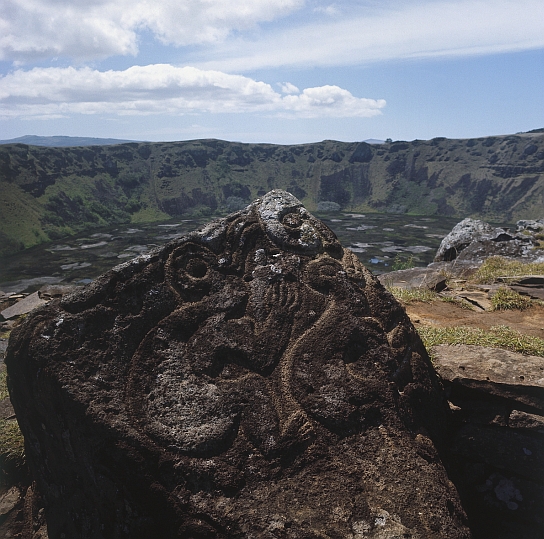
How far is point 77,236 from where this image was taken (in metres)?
91.2

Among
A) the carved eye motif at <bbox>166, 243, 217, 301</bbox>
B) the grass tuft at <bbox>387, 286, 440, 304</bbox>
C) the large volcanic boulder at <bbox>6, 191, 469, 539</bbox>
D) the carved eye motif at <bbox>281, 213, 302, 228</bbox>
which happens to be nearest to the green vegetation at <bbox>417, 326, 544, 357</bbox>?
the large volcanic boulder at <bbox>6, 191, 469, 539</bbox>

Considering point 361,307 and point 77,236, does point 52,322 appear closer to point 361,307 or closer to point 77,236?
point 361,307

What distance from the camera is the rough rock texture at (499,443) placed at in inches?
185

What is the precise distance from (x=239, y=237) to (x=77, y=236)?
93348 mm

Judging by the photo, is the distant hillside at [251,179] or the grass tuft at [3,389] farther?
the distant hillside at [251,179]

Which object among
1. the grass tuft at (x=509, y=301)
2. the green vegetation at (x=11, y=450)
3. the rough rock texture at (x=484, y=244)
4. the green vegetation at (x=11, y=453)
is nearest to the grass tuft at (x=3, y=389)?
the green vegetation at (x=11, y=450)

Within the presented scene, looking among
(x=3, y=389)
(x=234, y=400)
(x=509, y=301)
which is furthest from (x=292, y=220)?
(x=3, y=389)

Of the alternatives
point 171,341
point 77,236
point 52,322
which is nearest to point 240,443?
point 171,341

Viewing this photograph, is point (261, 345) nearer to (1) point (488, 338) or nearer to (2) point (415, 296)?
(1) point (488, 338)

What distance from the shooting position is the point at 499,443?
16.5 ft

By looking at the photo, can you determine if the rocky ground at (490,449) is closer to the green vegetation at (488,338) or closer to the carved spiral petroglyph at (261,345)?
the green vegetation at (488,338)

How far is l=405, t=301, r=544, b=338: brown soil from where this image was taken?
7.86 metres

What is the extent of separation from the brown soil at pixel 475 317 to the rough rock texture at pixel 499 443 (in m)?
2.17

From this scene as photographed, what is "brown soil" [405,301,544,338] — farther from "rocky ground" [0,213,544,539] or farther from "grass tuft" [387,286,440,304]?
"rocky ground" [0,213,544,539]
